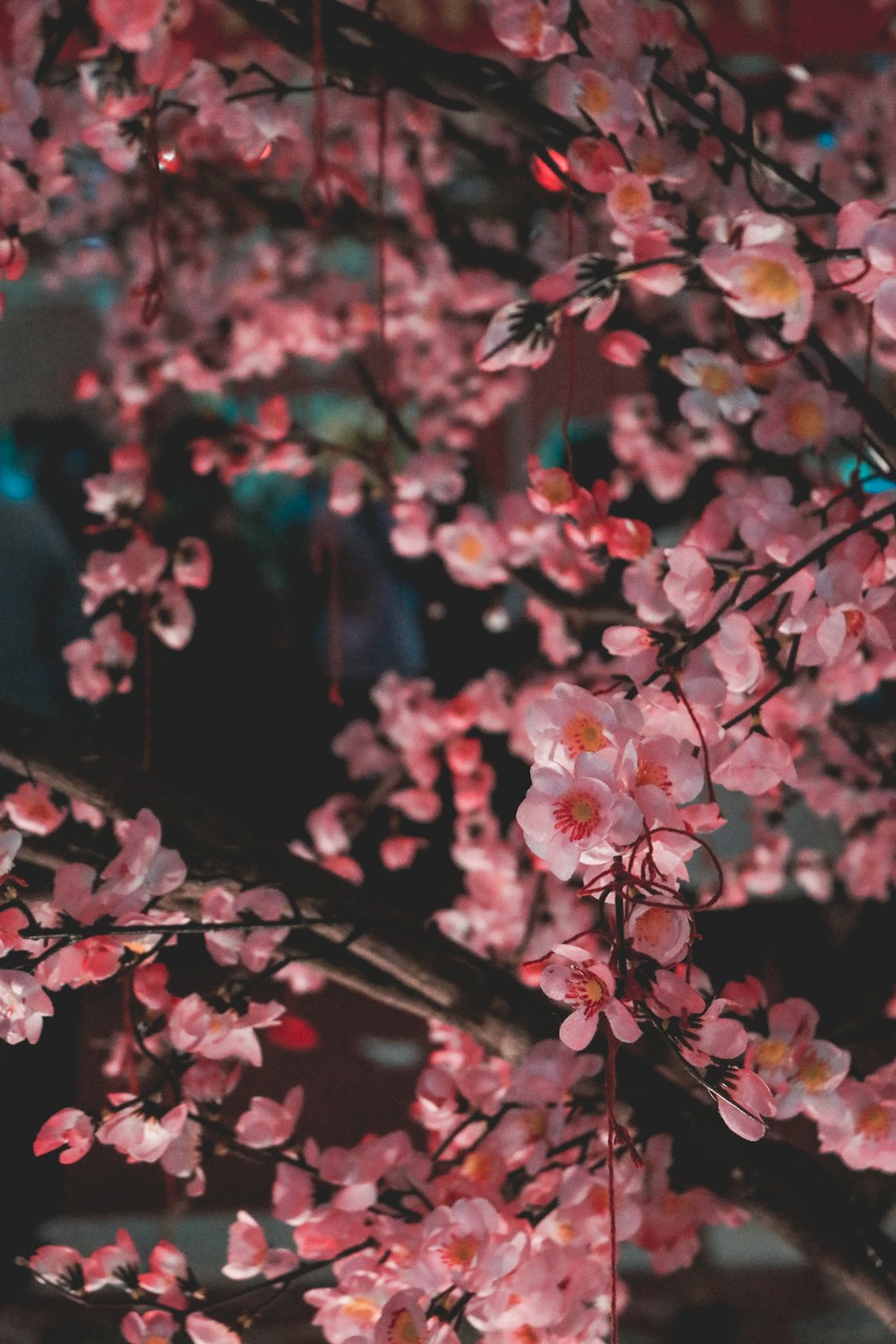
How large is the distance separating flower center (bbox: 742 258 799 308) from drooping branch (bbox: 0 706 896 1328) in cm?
61

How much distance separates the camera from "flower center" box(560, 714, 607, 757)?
0.66m

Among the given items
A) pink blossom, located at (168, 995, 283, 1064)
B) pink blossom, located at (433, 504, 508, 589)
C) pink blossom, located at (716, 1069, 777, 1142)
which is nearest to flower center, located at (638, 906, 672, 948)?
pink blossom, located at (716, 1069, 777, 1142)

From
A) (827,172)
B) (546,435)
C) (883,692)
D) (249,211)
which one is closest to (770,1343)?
(883,692)

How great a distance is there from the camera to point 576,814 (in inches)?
25.0

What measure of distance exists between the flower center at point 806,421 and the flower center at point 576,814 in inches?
25.0

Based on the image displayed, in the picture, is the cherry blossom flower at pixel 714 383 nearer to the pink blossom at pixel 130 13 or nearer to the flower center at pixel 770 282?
the flower center at pixel 770 282

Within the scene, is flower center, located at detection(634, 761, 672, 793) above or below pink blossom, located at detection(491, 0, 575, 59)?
below

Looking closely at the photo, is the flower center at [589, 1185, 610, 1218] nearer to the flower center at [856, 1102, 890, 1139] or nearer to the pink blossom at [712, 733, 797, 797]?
the flower center at [856, 1102, 890, 1139]

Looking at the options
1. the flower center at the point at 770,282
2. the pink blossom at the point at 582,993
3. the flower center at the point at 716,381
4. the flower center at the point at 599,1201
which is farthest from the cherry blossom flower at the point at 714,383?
the flower center at the point at 599,1201

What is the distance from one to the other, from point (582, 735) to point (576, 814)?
0.06 metres

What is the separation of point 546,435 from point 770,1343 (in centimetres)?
362

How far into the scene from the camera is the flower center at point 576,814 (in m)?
0.62

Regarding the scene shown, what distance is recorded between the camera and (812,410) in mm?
1077

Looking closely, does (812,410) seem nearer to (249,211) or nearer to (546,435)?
(249,211)
